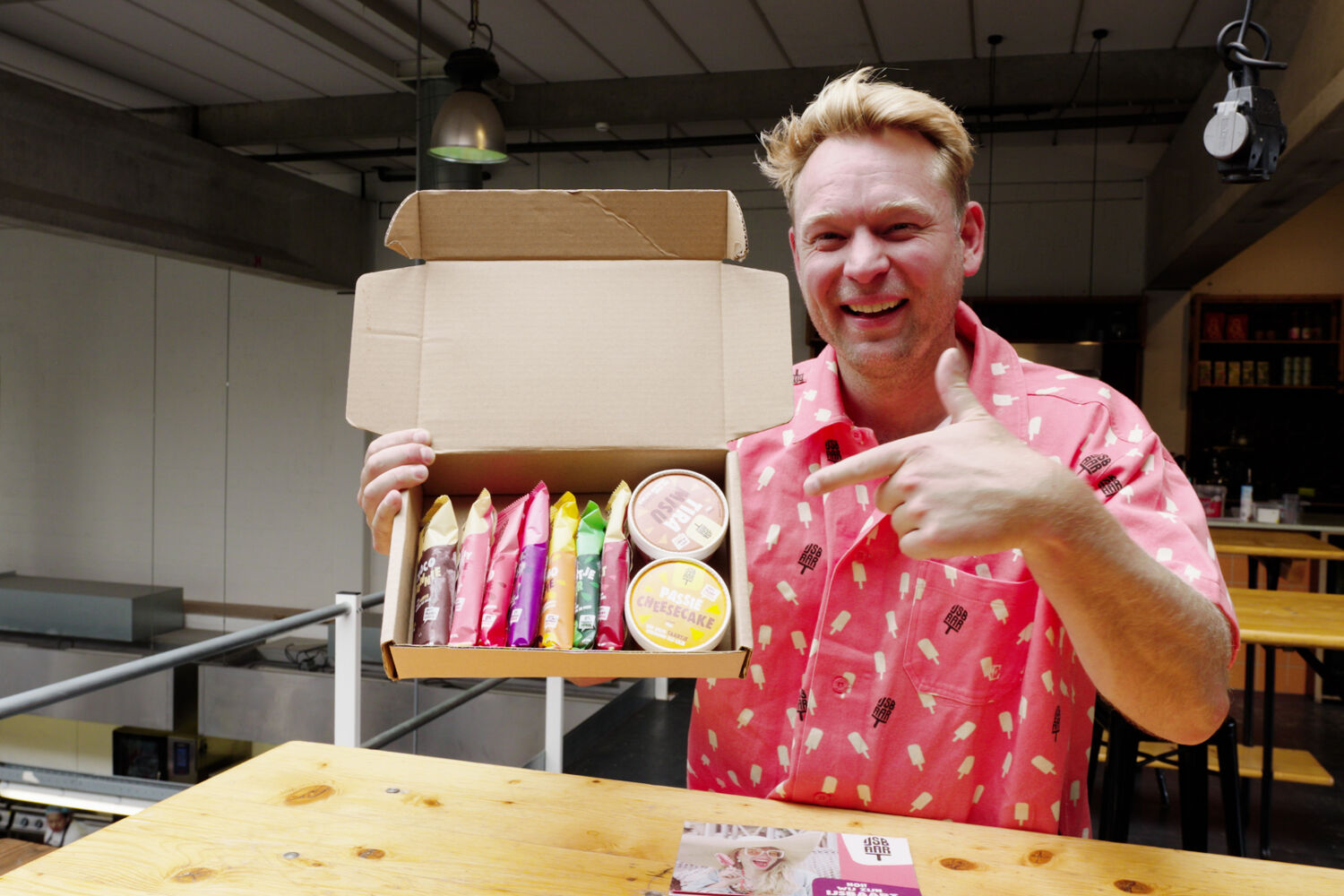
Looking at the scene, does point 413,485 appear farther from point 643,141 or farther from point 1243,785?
point 643,141

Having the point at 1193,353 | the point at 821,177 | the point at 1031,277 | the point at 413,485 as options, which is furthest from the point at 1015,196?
the point at 413,485

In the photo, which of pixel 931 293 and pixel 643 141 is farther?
pixel 643 141

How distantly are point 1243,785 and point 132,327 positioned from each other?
230 inches

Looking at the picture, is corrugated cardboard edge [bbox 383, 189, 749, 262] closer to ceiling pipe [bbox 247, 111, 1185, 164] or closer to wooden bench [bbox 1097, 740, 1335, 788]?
wooden bench [bbox 1097, 740, 1335, 788]

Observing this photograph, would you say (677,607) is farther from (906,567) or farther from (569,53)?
(569,53)

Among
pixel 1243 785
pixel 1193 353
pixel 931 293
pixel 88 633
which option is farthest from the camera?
pixel 1193 353

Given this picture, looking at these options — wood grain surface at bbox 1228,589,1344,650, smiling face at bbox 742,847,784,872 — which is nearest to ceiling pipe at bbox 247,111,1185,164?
wood grain surface at bbox 1228,589,1344,650

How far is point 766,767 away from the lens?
120 centimetres

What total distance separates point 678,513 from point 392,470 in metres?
0.29

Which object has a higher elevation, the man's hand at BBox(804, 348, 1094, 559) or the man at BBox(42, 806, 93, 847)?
the man's hand at BBox(804, 348, 1094, 559)

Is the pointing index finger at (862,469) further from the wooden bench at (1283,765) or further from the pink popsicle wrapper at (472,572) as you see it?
the wooden bench at (1283,765)

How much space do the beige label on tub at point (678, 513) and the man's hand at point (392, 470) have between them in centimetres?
22

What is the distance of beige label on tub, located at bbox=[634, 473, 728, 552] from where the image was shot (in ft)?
3.02

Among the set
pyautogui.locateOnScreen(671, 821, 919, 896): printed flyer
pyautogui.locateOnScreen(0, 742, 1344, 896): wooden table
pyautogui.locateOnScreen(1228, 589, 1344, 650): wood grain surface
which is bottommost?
pyautogui.locateOnScreen(1228, 589, 1344, 650): wood grain surface
